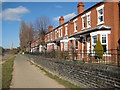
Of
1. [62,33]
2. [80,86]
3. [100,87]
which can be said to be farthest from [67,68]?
[62,33]

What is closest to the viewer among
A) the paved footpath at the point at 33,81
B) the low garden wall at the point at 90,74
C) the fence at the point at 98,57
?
the low garden wall at the point at 90,74

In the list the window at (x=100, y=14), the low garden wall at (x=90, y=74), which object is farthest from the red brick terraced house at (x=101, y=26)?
the low garden wall at (x=90, y=74)

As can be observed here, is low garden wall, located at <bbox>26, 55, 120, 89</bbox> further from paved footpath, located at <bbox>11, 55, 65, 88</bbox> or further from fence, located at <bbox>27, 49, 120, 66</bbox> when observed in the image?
paved footpath, located at <bbox>11, 55, 65, 88</bbox>

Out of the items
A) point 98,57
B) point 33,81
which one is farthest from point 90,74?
point 33,81

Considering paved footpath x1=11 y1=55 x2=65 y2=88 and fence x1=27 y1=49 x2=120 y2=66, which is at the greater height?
fence x1=27 y1=49 x2=120 y2=66

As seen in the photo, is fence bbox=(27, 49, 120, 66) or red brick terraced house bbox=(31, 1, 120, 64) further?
red brick terraced house bbox=(31, 1, 120, 64)

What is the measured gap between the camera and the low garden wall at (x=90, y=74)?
4.95 m

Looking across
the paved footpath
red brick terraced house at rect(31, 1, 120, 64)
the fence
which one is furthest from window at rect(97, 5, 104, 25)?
the paved footpath

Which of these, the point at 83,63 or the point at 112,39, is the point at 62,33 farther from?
the point at 83,63

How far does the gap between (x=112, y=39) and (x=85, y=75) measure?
8.67 metres

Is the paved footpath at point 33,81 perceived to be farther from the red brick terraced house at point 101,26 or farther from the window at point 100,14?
the window at point 100,14

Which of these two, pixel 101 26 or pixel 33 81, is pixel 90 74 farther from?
pixel 101 26

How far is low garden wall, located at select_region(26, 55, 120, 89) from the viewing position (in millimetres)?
4953

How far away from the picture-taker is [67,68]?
28.1ft
